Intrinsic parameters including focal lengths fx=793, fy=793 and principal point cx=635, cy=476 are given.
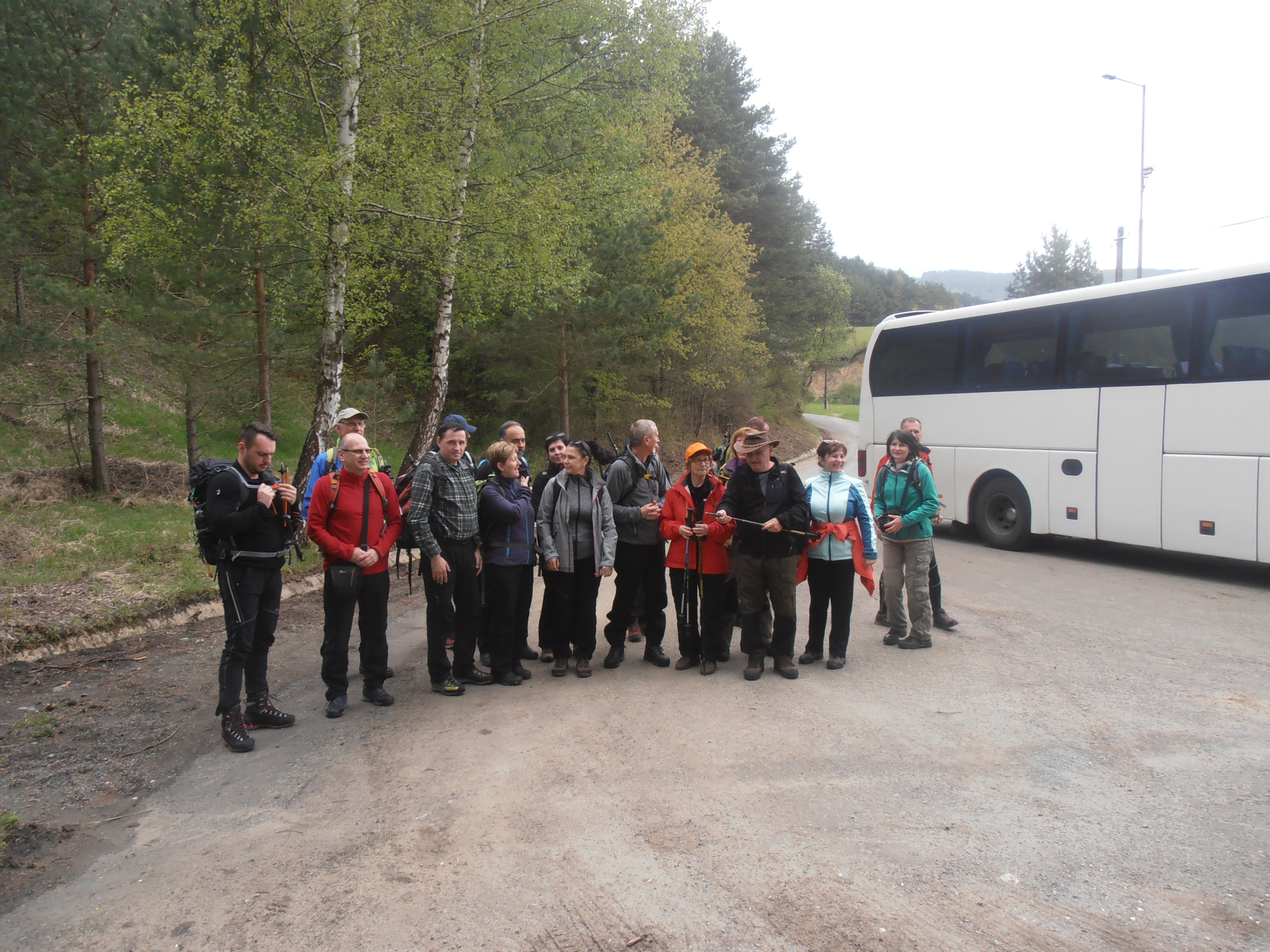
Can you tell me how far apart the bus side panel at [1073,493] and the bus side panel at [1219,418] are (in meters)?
1.02

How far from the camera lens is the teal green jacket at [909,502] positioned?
6.59 m

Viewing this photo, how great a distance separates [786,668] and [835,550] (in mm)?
977

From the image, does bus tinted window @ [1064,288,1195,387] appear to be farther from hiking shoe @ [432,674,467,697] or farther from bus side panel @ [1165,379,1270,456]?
hiking shoe @ [432,674,467,697]

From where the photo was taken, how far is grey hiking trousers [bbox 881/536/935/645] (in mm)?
6676

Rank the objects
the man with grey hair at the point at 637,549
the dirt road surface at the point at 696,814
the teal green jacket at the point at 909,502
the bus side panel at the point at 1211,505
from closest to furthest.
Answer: the dirt road surface at the point at 696,814 → the man with grey hair at the point at 637,549 → the teal green jacket at the point at 909,502 → the bus side panel at the point at 1211,505

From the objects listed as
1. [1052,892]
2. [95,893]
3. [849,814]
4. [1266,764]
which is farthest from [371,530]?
[1266,764]

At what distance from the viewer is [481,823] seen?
147 inches

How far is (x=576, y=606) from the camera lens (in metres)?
6.19

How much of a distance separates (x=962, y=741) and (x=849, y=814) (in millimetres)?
1288

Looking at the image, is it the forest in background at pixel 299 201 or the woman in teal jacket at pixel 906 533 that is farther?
the forest in background at pixel 299 201

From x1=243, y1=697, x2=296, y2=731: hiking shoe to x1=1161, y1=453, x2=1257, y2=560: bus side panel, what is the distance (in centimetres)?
969

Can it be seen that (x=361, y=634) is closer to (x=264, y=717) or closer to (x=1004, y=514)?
(x=264, y=717)

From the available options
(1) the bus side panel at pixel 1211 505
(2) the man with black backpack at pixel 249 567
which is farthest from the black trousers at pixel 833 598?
(1) the bus side panel at pixel 1211 505

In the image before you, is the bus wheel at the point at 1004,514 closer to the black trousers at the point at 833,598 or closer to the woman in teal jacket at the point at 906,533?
the woman in teal jacket at the point at 906,533
